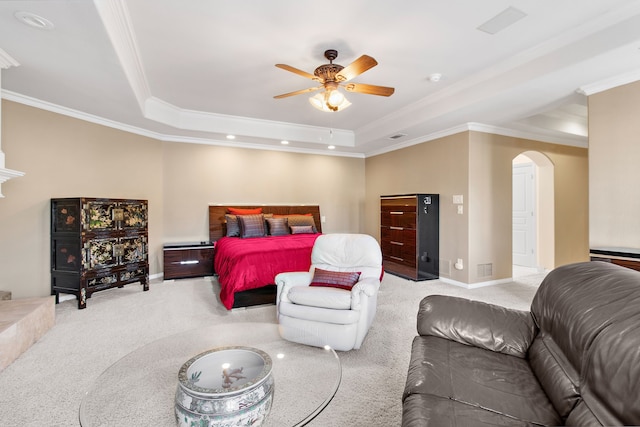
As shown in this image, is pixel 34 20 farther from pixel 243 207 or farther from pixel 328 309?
pixel 243 207

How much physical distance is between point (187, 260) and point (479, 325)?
178 inches

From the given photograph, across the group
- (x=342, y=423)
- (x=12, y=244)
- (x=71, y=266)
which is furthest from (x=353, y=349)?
(x=12, y=244)

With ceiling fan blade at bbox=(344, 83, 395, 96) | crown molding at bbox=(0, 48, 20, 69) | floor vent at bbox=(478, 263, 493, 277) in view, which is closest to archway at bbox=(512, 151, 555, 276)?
floor vent at bbox=(478, 263, 493, 277)

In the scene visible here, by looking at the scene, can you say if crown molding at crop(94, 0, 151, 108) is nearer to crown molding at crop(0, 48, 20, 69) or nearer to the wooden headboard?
crown molding at crop(0, 48, 20, 69)

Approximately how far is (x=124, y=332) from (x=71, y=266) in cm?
143

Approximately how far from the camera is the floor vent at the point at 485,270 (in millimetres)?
4703

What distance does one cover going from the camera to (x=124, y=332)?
2.99 m

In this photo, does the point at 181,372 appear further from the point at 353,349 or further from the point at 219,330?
the point at 353,349

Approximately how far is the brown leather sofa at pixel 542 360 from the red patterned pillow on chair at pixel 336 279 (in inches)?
40.8

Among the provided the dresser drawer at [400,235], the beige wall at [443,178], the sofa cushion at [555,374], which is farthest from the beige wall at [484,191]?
the sofa cushion at [555,374]

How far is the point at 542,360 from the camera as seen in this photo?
141 cm

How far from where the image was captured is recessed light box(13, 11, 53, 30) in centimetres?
210

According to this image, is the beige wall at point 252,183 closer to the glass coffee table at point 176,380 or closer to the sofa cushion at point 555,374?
the glass coffee table at point 176,380

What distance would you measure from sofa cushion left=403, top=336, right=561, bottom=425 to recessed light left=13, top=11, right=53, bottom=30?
10.8ft
